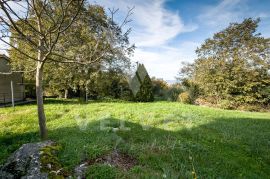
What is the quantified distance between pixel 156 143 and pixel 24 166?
3.12 metres

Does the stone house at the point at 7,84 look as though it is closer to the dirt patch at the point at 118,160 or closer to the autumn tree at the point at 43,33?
the autumn tree at the point at 43,33

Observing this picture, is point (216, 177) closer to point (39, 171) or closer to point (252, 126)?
point (39, 171)

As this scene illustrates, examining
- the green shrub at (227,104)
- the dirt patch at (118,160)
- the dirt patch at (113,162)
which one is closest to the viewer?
the dirt patch at (113,162)

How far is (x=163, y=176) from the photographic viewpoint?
3.62 metres

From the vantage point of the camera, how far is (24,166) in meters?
3.87

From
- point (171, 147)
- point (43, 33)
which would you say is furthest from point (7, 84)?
point (171, 147)

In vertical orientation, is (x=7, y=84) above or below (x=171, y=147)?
above

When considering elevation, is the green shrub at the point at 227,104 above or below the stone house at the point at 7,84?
below

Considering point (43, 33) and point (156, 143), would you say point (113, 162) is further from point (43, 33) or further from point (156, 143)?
point (43, 33)

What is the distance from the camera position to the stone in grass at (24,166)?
3.65 m

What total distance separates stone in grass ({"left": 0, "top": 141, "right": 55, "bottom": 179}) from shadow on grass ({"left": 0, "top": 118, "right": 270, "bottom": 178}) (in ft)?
1.83

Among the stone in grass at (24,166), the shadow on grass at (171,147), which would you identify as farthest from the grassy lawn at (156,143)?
the stone in grass at (24,166)

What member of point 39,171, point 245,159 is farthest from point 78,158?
point 245,159

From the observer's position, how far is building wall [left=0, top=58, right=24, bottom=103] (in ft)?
51.0
